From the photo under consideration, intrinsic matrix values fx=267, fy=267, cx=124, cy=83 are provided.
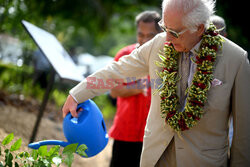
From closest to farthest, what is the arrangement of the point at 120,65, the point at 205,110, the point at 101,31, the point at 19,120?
the point at 205,110 < the point at 120,65 < the point at 19,120 < the point at 101,31

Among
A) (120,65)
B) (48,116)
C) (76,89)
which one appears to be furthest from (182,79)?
(48,116)

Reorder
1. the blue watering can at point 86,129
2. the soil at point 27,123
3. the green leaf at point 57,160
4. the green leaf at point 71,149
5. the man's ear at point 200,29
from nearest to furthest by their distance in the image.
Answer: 1. the green leaf at point 57,160
2. the green leaf at point 71,149
3. the man's ear at point 200,29
4. the blue watering can at point 86,129
5. the soil at point 27,123

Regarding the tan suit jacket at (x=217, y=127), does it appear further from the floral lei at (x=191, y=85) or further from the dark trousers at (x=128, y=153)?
the dark trousers at (x=128, y=153)

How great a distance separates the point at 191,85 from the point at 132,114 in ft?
3.94

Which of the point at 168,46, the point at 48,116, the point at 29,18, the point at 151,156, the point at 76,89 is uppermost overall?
the point at 29,18

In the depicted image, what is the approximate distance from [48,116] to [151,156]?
4.51m

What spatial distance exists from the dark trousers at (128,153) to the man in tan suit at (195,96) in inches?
39.9

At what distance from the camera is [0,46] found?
587cm

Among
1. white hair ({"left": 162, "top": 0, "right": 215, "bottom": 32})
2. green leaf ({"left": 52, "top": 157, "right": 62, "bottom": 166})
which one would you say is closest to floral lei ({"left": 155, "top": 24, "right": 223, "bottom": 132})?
white hair ({"left": 162, "top": 0, "right": 215, "bottom": 32})

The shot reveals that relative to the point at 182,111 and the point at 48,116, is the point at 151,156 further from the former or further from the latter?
the point at 48,116

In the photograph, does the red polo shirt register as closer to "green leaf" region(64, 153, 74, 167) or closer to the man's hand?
the man's hand

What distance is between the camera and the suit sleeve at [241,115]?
1739 millimetres

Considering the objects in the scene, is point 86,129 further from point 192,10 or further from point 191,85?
point 192,10

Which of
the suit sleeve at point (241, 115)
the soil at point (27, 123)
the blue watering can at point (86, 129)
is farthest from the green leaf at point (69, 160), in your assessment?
the soil at point (27, 123)
